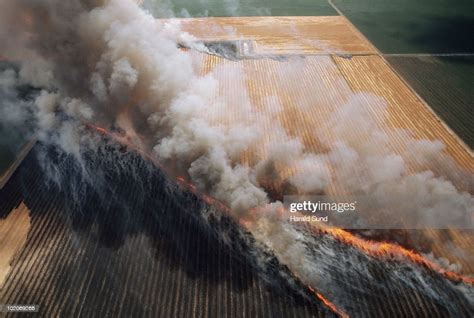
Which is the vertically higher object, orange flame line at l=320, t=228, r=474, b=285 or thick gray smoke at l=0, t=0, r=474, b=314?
thick gray smoke at l=0, t=0, r=474, b=314

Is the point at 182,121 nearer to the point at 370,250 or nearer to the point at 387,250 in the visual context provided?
the point at 370,250

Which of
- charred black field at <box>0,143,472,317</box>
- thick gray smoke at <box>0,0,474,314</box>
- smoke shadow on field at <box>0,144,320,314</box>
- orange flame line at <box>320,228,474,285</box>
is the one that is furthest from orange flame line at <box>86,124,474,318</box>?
thick gray smoke at <box>0,0,474,314</box>

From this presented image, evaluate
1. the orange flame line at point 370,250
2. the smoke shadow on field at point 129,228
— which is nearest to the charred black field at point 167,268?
the smoke shadow on field at point 129,228

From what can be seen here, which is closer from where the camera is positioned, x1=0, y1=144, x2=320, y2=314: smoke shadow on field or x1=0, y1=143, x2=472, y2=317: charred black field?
x1=0, y1=143, x2=472, y2=317: charred black field

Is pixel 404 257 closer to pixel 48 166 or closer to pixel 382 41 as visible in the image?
pixel 48 166

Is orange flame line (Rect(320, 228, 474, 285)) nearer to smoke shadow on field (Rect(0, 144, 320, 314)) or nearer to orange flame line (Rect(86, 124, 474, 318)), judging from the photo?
orange flame line (Rect(86, 124, 474, 318))

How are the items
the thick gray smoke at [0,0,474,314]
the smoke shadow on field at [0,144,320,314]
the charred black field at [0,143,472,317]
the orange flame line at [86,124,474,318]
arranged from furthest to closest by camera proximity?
the thick gray smoke at [0,0,474,314], the smoke shadow on field at [0,144,320,314], the orange flame line at [86,124,474,318], the charred black field at [0,143,472,317]

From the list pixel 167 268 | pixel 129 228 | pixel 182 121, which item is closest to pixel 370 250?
pixel 167 268

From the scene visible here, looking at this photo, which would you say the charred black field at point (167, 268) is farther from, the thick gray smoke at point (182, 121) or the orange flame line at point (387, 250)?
the thick gray smoke at point (182, 121)

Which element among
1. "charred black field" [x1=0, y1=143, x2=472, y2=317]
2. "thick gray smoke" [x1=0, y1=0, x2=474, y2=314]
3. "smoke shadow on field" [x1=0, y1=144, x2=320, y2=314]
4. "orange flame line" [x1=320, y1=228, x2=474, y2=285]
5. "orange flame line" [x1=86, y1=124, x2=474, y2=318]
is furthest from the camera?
"thick gray smoke" [x1=0, y1=0, x2=474, y2=314]
